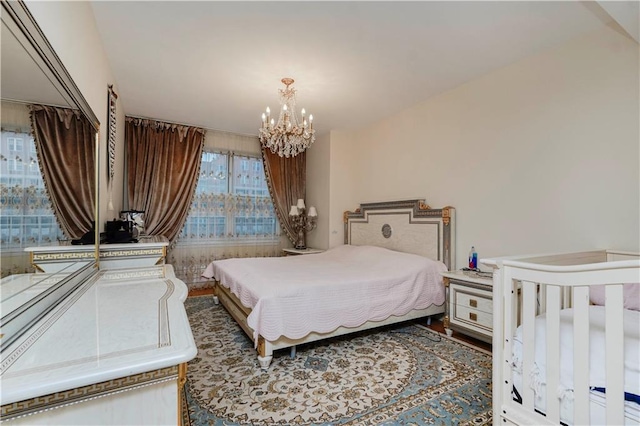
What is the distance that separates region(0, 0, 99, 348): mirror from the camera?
877 mm

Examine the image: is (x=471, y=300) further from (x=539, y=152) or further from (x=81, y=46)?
(x=81, y=46)

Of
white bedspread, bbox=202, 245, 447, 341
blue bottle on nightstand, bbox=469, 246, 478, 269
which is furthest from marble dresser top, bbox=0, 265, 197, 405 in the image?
blue bottle on nightstand, bbox=469, 246, 478, 269

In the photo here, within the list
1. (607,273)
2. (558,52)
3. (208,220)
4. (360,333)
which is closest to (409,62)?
(558,52)

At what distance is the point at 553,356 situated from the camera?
1.21 metres

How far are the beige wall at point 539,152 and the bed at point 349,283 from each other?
30 cm

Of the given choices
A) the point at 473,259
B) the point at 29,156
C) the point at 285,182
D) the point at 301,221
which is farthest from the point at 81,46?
the point at 301,221

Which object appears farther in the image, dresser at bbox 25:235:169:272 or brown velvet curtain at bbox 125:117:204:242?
brown velvet curtain at bbox 125:117:204:242

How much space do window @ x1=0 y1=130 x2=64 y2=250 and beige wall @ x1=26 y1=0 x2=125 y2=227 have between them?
0.59m

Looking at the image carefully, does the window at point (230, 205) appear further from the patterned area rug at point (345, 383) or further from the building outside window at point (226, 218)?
the patterned area rug at point (345, 383)

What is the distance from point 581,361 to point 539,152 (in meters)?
2.20

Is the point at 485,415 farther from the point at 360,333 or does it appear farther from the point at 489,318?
the point at 360,333

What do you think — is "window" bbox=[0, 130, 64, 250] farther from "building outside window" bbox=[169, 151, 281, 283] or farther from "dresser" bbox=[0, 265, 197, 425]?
"building outside window" bbox=[169, 151, 281, 283]

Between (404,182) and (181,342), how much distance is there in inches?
145

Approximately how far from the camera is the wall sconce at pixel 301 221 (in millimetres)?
5480
